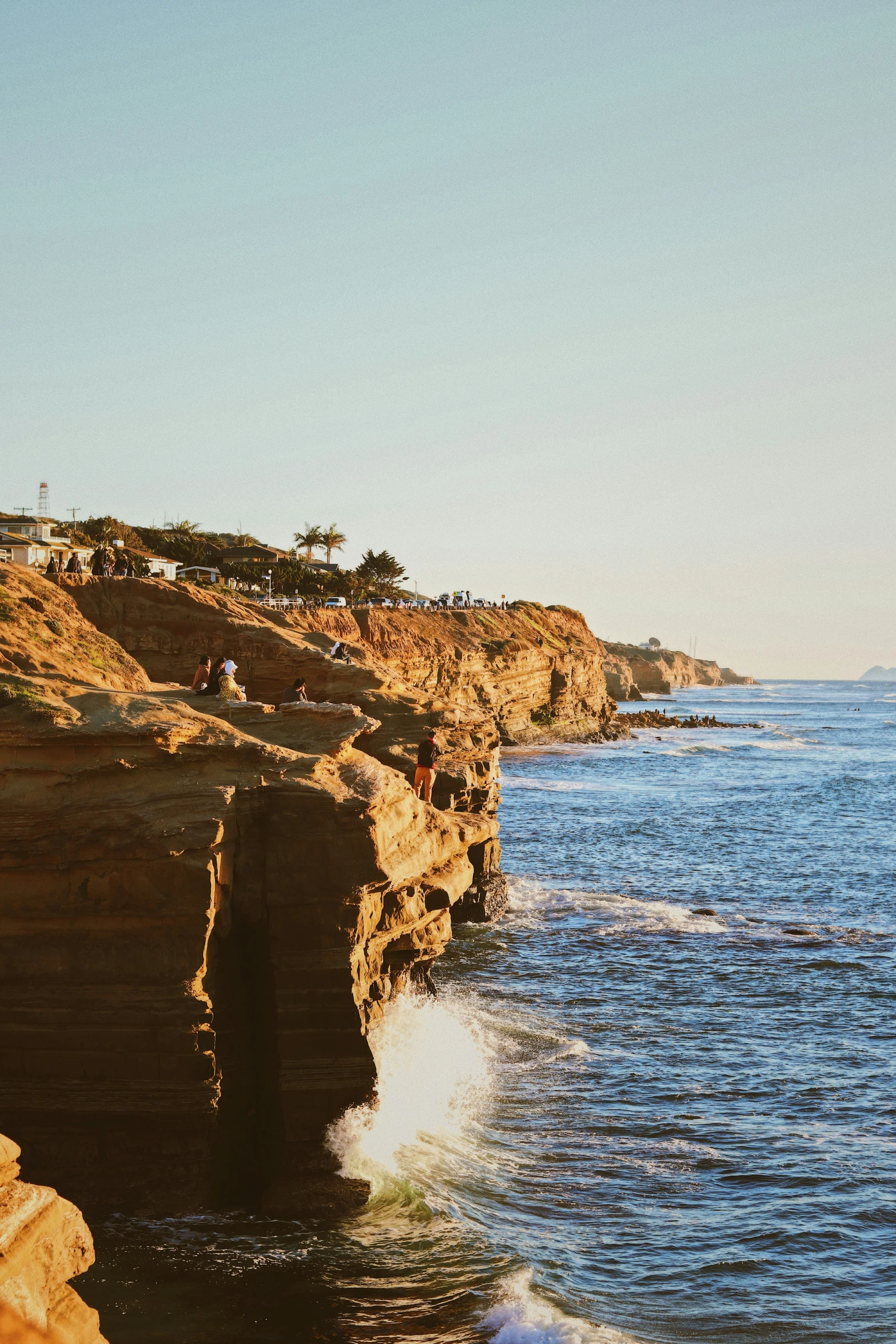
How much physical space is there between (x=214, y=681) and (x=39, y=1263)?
486 inches

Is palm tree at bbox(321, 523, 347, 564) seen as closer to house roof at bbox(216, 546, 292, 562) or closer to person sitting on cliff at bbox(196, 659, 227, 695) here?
house roof at bbox(216, 546, 292, 562)

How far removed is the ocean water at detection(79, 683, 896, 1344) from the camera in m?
11.8

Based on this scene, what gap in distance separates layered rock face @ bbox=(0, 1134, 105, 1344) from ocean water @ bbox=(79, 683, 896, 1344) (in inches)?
183

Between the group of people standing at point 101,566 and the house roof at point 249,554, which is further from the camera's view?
the house roof at point 249,554

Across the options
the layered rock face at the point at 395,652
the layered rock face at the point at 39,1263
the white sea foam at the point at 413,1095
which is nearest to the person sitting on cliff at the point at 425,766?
Result: the white sea foam at the point at 413,1095

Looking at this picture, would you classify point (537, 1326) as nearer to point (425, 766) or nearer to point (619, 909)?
point (425, 766)

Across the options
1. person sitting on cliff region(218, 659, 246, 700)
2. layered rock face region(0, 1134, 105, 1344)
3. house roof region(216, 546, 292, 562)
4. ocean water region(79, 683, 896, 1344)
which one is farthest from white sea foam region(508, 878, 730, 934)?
house roof region(216, 546, 292, 562)

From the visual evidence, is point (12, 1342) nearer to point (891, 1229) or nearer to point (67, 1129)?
point (67, 1129)

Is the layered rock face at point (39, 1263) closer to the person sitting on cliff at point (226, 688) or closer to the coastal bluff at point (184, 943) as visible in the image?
the coastal bluff at point (184, 943)

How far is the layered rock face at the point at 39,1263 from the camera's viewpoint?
640 cm

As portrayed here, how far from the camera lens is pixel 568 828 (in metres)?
45.4

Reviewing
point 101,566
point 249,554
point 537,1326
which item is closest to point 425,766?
point 537,1326

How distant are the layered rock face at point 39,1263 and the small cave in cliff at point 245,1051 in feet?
22.5

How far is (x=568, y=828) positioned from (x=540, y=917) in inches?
609
